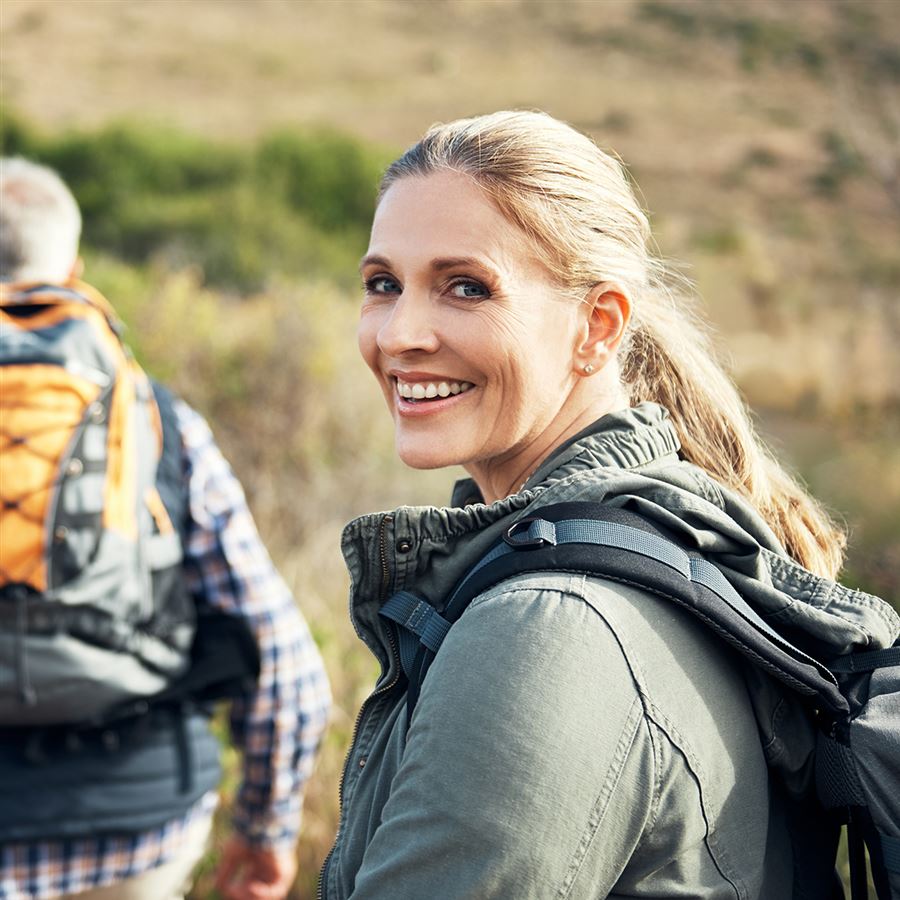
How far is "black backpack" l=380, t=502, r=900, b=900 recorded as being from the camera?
1175 millimetres

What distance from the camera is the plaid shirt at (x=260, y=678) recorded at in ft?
7.64

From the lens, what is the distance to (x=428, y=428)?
1565mm

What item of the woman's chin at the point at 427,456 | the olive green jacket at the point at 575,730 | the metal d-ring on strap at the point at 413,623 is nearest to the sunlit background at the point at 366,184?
the woman's chin at the point at 427,456

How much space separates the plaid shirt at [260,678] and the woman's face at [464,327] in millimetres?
877

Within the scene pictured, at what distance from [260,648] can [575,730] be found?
1426 millimetres

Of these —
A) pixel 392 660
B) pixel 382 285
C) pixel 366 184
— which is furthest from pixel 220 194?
pixel 392 660

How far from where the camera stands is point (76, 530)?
2.04 m

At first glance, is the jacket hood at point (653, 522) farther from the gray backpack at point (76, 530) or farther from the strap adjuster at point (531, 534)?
the gray backpack at point (76, 530)

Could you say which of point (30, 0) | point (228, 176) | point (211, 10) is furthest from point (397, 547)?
point (211, 10)

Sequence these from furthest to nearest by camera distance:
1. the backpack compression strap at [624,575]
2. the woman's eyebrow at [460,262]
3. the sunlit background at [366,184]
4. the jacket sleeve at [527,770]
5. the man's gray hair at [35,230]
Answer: the sunlit background at [366,184]
the man's gray hair at [35,230]
the woman's eyebrow at [460,262]
the backpack compression strap at [624,575]
the jacket sleeve at [527,770]

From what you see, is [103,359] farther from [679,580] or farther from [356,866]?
A: [679,580]

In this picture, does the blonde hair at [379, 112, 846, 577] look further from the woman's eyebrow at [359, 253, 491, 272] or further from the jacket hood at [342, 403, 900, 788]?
the jacket hood at [342, 403, 900, 788]

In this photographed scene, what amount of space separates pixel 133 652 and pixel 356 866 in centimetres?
102

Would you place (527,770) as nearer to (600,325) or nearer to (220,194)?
(600,325)
